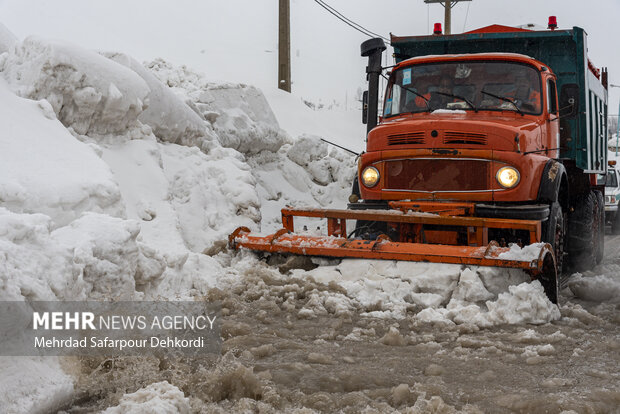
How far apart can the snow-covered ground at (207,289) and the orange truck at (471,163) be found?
29 cm

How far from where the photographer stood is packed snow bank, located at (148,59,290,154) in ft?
39.5

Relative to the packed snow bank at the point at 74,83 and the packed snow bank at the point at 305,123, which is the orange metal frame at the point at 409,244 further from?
the packed snow bank at the point at 305,123

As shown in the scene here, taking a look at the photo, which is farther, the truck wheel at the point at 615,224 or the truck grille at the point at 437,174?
the truck wheel at the point at 615,224

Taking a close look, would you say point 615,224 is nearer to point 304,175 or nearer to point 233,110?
point 304,175

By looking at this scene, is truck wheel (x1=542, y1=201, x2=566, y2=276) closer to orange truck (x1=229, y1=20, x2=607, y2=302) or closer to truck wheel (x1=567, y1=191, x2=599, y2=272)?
orange truck (x1=229, y1=20, x2=607, y2=302)

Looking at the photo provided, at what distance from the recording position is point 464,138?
6.26 metres

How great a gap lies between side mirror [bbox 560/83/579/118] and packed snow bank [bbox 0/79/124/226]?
198 inches

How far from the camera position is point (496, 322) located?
502 centimetres

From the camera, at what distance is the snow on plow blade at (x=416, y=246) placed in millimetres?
5277

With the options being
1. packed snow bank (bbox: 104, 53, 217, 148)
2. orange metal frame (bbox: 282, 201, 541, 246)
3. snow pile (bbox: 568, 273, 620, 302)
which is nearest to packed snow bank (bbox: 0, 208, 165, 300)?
orange metal frame (bbox: 282, 201, 541, 246)

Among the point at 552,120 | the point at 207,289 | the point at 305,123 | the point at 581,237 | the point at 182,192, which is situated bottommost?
the point at 207,289

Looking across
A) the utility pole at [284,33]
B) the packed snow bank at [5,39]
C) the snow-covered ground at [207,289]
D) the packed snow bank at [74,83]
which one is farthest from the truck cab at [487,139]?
the utility pole at [284,33]

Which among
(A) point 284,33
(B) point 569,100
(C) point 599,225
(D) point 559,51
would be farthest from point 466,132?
(A) point 284,33

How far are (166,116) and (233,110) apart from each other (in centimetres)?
350
